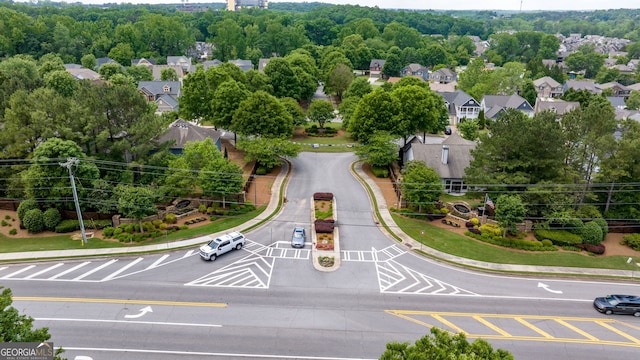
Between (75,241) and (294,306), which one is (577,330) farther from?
(75,241)

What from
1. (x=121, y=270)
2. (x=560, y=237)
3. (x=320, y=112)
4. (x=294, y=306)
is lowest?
(x=294, y=306)

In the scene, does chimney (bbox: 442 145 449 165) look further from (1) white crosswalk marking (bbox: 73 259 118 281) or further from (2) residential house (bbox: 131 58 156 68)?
(2) residential house (bbox: 131 58 156 68)

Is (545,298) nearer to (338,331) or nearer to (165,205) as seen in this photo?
(338,331)

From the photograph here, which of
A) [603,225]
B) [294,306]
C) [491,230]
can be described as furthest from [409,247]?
[603,225]

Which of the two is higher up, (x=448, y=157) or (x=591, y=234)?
(x=448, y=157)

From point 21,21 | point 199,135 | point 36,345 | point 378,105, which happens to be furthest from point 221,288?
point 21,21
